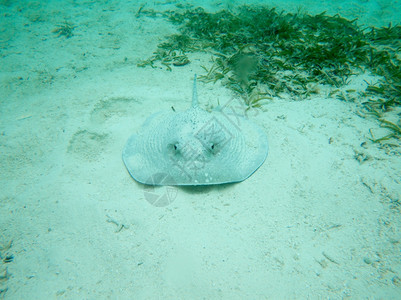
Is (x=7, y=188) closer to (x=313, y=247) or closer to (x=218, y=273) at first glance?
(x=218, y=273)

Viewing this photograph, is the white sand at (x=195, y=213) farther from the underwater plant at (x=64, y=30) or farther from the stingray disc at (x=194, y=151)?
the underwater plant at (x=64, y=30)

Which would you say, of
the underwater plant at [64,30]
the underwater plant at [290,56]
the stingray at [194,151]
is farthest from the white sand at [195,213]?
the underwater plant at [64,30]

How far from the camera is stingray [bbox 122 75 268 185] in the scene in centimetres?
288

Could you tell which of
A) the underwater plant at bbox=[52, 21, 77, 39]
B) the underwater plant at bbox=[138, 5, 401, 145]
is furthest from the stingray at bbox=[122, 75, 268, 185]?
the underwater plant at bbox=[52, 21, 77, 39]

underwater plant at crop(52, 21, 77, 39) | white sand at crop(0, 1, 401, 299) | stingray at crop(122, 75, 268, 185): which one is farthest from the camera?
underwater plant at crop(52, 21, 77, 39)

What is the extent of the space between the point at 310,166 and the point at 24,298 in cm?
445

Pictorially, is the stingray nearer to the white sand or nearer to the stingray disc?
the stingray disc

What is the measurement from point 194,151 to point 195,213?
0.96 meters

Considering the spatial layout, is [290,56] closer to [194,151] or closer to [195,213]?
[194,151]

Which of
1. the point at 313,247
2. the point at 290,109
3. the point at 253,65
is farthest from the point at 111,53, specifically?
the point at 313,247

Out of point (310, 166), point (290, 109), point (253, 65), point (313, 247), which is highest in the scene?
point (253, 65)

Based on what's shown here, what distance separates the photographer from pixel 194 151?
2965 mm

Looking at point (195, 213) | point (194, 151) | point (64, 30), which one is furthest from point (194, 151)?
point (64, 30)

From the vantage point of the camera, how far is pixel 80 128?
14.2 ft
